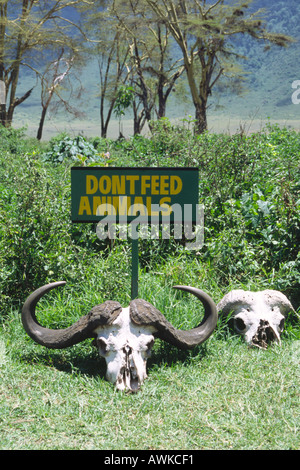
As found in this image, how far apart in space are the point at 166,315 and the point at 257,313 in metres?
0.83

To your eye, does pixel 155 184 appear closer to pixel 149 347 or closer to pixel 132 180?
pixel 132 180

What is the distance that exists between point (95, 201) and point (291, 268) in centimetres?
217

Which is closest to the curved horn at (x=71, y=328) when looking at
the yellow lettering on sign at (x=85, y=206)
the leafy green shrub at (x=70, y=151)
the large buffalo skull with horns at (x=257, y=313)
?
the yellow lettering on sign at (x=85, y=206)

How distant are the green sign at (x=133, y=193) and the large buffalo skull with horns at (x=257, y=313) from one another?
0.86 meters

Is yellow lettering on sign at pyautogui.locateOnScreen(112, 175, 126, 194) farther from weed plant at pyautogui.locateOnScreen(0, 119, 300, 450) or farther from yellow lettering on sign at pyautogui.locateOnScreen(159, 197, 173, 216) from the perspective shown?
weed plant at pyautogui.locateOnScreen(0, 119, 300, 450)

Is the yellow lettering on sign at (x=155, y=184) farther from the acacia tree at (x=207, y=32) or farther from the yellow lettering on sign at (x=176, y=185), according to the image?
the acacia tree at (x=207, y=32)

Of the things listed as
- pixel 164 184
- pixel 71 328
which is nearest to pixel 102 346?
pixel 71 328

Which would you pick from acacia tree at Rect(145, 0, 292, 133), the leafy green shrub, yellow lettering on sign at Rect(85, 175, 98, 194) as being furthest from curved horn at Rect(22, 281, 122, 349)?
acacia tree at Rect(145, 0, 292, 133)

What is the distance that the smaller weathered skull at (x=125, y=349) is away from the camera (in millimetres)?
3879

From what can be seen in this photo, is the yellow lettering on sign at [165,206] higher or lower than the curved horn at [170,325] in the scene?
higher

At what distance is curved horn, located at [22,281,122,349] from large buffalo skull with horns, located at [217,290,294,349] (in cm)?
119

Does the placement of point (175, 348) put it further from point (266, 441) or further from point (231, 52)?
point (231, 52)
